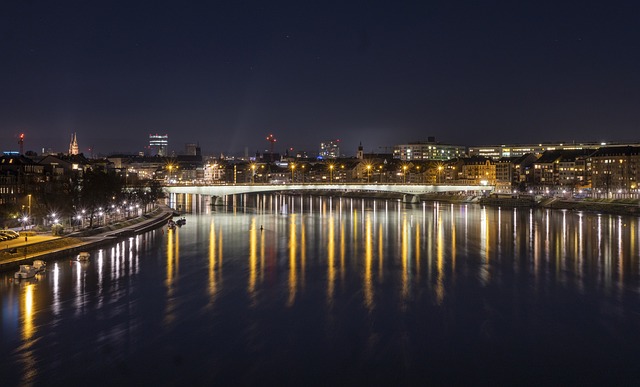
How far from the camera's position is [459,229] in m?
35.1

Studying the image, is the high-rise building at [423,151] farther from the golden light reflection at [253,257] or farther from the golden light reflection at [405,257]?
the golden light reflection at [253,257]

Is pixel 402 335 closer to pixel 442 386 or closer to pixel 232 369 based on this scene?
pixel 442 386

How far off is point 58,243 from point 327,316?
47.4 ft

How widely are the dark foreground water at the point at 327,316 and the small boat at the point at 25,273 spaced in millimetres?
417

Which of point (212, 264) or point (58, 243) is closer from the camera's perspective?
point (212, 264)

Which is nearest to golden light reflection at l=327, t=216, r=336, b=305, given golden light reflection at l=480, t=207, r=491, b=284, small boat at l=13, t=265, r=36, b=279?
golden light reflection at l=480, t=207, r=491, b=284

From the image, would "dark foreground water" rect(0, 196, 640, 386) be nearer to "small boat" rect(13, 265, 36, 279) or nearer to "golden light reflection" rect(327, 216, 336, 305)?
"golden light reflection" rect(327, 216, 336, 305)

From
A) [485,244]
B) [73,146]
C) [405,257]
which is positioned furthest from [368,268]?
[73,146]

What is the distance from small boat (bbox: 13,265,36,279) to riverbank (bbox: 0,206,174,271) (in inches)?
48.5

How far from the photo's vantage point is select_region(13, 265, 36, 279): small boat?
1841 cm

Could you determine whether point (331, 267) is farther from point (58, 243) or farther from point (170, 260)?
point (58, 243)

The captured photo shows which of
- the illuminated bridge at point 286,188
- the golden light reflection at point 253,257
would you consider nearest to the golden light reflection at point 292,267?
the golden light reflection at point 253,257

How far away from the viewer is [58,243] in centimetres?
2392

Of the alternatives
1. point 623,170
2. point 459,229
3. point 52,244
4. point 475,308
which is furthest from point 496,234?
point 623,170
